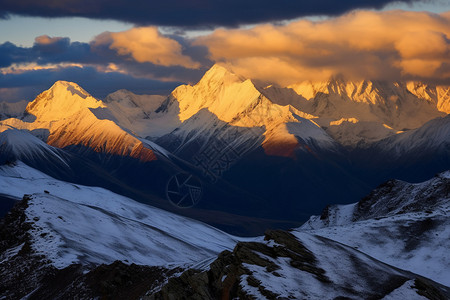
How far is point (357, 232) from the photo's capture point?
144875 mm

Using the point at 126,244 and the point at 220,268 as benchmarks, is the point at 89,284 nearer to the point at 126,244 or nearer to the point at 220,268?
the point at 220,268

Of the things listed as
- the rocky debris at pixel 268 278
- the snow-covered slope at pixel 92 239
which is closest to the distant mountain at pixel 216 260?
the rocky debris at pixel 268 278

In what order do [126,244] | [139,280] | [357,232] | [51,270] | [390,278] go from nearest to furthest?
[390,278] → [139,280] → [51,270] → [357,232] → [126,244]

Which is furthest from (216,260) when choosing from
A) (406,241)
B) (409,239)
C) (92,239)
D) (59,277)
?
(92,239)

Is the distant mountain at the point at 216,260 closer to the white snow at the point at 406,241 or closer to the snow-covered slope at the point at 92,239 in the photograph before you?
the white snow at the point at 406,241

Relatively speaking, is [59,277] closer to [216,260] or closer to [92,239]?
[216,260]

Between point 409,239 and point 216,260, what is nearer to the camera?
point 216,260

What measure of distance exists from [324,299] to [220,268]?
433 inches

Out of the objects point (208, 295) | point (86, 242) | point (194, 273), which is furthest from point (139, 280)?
point (86, 242)

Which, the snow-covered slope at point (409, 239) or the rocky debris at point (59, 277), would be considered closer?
the rocky debris at point (59, 277)

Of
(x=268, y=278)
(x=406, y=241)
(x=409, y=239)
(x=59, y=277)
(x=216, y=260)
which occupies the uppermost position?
(x=216, y=260)

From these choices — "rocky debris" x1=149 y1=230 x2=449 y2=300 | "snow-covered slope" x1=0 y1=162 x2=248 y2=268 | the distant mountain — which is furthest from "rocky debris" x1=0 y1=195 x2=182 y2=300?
"rocky debris" x1=149 y1=230 x2=449 y2=300

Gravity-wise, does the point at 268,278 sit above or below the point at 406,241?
above

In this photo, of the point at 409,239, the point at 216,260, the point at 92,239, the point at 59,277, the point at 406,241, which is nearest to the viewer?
the point at 216,260
